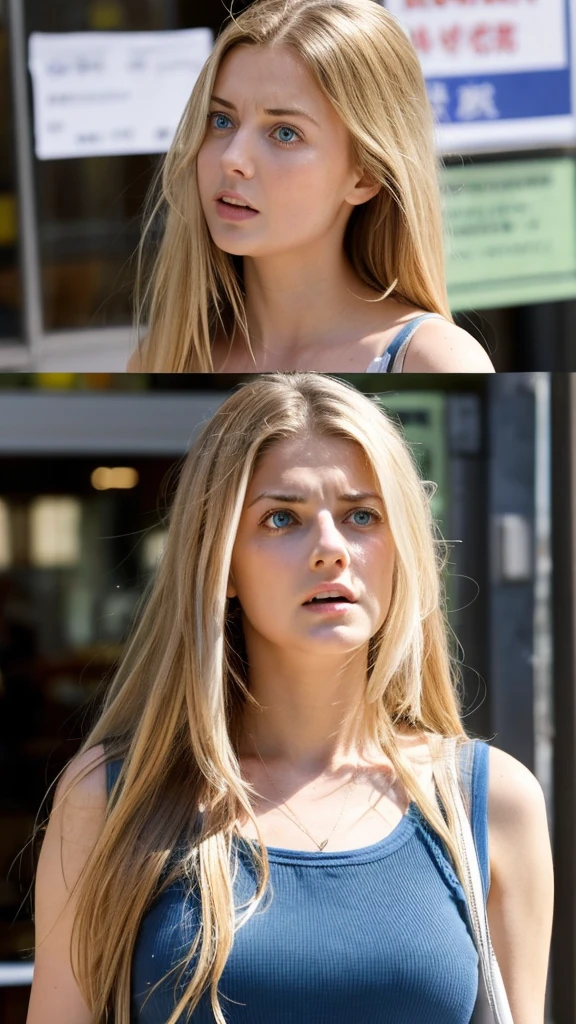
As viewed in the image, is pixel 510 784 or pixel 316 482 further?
pixel 510 784

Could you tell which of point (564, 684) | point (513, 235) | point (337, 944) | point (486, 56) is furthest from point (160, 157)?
point (564, 684)

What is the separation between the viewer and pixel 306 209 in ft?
4.57

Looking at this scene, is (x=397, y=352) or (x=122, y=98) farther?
(x=122, y=98)

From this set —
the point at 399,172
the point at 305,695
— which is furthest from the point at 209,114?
the point at 305,695

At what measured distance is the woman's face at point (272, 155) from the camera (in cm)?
135

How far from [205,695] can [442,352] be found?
51cm

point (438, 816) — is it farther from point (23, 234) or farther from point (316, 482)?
point (23, 234)

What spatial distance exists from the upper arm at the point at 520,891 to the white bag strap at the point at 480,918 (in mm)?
26

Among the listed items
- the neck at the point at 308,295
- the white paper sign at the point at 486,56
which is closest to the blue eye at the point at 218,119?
the neck at the point at 308,295

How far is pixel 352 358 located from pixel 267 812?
23.1 inches

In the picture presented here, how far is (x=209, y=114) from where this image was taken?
1.42 m

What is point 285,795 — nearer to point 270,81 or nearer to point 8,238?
point 270,81

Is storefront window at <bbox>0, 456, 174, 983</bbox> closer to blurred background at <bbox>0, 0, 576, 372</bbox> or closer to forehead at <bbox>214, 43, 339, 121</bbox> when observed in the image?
blurred background at <bbox>0, 0, 576, 372</bbox>

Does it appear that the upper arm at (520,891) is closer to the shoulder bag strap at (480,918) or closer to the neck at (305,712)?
the shoulder bag strap at (480,918)
